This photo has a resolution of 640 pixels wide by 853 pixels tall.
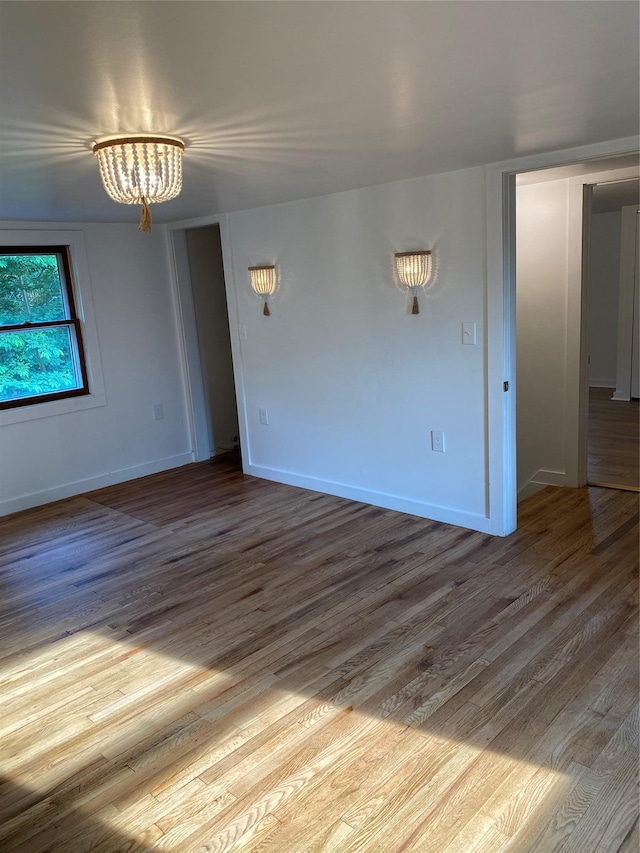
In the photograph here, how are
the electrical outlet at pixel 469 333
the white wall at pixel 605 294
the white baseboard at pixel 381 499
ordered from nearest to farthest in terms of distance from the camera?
the electrical outlet at pixel 469 333, the white baseboard at pixel 381 499, the white wall at pixel 605 294

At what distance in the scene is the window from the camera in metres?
4.76

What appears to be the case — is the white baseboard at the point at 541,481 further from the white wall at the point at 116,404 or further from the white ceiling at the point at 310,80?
the white wall at the point at 116,404

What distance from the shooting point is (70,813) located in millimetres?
2006

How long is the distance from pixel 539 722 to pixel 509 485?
173 centimetres

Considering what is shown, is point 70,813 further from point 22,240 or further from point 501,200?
point 22,240

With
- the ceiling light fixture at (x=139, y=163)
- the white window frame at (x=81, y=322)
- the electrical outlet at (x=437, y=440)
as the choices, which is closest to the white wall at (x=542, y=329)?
the electrical outlet at (x=437, y=440)

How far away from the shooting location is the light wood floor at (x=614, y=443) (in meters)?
4.80

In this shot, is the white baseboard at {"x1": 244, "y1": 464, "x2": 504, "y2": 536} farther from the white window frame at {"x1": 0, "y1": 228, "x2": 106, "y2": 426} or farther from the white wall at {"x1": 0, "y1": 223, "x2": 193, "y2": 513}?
the white window frame at {"x1": 0, "y1": 228, "x2": 106, "y2": 426}

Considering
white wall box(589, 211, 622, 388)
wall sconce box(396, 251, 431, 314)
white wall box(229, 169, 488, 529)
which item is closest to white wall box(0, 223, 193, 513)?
white wall box(229, 169, 488, 529)

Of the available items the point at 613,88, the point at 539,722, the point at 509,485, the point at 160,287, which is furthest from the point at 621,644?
the point at 160,287

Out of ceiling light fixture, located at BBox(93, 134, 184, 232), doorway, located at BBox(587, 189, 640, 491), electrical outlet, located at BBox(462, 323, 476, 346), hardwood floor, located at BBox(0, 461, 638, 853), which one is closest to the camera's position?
hardwood floor, located at BBox(0, 461, 638, 853)

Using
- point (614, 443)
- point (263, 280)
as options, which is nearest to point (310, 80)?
point (263, 280)

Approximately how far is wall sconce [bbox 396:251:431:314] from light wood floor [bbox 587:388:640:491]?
6.85ft

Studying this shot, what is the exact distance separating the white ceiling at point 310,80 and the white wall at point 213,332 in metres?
2.79
